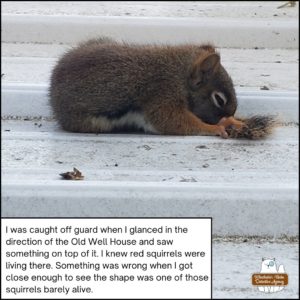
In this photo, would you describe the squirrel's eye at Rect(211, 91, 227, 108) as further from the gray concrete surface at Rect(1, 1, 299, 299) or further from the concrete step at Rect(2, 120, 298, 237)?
the concrete step at Rect(2, 120, 298, 237)

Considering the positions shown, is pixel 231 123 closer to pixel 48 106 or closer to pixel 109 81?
pixel 109 81

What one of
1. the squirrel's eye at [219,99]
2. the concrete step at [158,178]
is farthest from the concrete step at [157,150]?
the squirrel's eye at [219,99]

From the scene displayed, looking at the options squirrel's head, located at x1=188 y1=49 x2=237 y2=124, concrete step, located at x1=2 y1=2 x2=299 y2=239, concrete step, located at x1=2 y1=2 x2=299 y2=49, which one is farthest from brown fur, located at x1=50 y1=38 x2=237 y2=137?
concrete step, located at x1=2 y1=2 x2=299 y2=49

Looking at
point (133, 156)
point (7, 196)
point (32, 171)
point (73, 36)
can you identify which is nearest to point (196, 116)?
point (133, 156)

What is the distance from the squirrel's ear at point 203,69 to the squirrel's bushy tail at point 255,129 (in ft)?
1.29

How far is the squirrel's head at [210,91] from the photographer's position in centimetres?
514

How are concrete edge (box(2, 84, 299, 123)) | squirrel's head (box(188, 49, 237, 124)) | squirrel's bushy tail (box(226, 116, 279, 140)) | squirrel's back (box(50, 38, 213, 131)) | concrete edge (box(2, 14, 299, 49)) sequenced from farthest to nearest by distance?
concrete edge (box(2, 14, 299, 49))
concrete edge (box(2, 84, 299, 123))
squirrel's head (box(188, 49, 237, 124))
squirrel's back (box(50, 38, 213, 131))
squirrel's bushy tail (box(226, 116, 279, 140))

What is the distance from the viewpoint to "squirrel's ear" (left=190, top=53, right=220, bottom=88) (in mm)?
5145

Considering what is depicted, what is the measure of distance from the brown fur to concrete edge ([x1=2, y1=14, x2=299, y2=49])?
183 centimetres

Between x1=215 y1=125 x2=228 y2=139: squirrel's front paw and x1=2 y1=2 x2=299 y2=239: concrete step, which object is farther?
x1=215 y1=125 x2=228 y2=139: squirrel's front paw

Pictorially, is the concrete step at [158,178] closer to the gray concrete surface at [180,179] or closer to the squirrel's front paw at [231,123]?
the gray concrete surface at [180,179]

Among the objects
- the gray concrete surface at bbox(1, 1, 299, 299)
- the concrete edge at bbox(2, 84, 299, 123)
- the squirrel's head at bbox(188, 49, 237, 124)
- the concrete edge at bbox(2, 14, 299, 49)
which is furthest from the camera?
the concrete edge at bbox(2, 14, 299, 49)

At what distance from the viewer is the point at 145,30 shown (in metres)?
7.06

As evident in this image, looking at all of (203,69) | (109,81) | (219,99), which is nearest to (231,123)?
(219,99)
